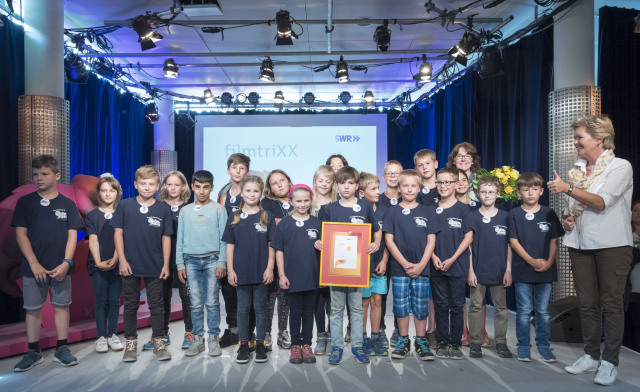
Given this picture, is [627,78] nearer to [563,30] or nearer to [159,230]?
[563,30]

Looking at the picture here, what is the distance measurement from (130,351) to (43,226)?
118 cm

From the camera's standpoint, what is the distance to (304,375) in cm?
327

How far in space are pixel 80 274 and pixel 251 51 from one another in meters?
4.71

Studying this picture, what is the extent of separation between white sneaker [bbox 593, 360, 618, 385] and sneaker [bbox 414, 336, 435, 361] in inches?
43.2

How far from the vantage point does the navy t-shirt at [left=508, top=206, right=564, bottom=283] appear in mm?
3668

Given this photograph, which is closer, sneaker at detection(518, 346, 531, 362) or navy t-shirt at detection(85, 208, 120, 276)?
sneaker at detection(518, 346, 531, 362)

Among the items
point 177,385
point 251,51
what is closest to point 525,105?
point 251,51

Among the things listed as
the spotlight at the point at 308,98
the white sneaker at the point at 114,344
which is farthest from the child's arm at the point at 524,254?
the spotlight at the point at 308,98

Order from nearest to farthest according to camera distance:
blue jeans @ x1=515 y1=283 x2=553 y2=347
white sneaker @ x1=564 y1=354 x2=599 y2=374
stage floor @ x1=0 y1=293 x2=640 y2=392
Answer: stage floor @ x1=0 y1=293 x2=640 y2=392
white sneaker @ x1=564 y1=354 x2=599 y2=374
blue jeans @ x1=515 y1=283 x2=553 y2=347

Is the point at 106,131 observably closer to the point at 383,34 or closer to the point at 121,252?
the point at 383,34

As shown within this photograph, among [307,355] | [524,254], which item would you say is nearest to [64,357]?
[307,355]

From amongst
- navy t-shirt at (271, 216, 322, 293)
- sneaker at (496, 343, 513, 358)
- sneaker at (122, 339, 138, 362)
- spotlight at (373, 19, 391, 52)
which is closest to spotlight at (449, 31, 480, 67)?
spotlight at (373, 19, 391, 52)

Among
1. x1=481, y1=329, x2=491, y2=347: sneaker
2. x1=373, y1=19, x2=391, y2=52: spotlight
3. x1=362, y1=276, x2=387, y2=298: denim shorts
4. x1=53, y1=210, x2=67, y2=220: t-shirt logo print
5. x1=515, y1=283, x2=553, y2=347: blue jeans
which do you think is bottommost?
x1=481, y1=329, x2=491, y2=347: sneaker

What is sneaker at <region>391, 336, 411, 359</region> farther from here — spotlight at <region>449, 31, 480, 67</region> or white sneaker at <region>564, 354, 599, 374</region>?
spotlight at <region>449, 31, 480, 67</region>
